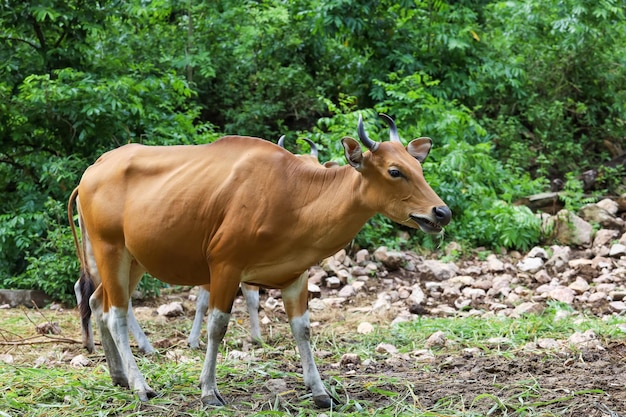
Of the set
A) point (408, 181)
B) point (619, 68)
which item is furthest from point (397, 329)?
point (619, 68)

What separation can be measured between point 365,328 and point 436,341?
0.94 metres

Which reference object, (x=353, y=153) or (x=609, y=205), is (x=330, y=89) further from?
(x=353, y=153)

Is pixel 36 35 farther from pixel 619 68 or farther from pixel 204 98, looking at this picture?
pixel 619 68

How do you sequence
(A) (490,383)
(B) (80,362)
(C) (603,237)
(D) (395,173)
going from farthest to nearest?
(C) (603,237) → (B) (80,362) → (A) (490,383) → (D) (395,173)

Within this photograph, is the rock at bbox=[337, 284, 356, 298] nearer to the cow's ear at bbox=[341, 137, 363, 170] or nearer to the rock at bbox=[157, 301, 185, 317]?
the rock at bbox=[157, 301, 185, 317]

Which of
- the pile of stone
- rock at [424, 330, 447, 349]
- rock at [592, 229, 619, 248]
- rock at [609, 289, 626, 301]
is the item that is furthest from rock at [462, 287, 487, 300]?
rock at [592, 229, 619, 248]

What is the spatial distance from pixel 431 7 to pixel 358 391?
9723 mm

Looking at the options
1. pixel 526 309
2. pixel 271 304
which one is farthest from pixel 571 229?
pixel 271 304

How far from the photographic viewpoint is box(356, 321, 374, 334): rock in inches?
290

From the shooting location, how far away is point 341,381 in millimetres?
5547

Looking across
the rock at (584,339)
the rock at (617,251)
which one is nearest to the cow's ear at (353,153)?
the rock at (584,339)

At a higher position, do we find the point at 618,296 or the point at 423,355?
the point at 423,355

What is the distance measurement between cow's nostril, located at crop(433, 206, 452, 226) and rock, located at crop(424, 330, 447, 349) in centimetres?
225

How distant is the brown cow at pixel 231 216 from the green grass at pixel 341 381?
19 cm
